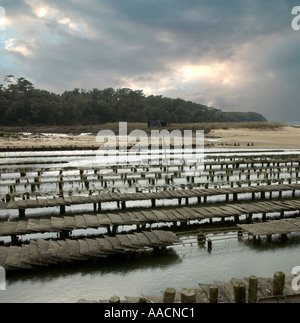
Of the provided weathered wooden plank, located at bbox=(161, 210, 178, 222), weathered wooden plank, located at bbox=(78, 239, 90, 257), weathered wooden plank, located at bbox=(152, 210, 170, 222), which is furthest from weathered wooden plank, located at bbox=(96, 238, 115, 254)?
weathered wooden plank, located at bbox=(161, 210, 178, 222)

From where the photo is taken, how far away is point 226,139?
A: 78.4 metres

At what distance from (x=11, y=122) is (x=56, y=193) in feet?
258

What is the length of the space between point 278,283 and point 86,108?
106 metres

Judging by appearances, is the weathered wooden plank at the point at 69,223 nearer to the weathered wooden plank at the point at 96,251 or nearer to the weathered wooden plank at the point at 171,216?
the weathered wooden plank at the point at 96,251

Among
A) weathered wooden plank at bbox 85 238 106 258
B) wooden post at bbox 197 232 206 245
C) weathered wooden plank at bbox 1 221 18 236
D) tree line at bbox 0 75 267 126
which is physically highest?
tree line at bbox 0 75 267 126

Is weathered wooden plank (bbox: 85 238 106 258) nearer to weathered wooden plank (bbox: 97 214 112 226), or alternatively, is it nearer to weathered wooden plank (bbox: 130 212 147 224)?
weathered wooden plank (bbox: 97 214 112 226)

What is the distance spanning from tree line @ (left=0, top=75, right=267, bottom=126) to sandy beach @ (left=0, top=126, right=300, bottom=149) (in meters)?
17.8

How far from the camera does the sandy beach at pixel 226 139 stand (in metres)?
65.1

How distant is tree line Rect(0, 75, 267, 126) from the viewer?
9638cm

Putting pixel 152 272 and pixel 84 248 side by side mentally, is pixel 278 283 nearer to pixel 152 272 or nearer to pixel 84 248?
pixel 152 272

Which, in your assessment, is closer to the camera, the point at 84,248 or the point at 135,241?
the point at 84,248

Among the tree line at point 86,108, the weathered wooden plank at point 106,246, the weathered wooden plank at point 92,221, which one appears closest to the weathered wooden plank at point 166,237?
the weathered wooden plank at point 106,246

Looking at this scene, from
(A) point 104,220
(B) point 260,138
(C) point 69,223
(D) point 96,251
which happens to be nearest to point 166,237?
(D) point 96,251
